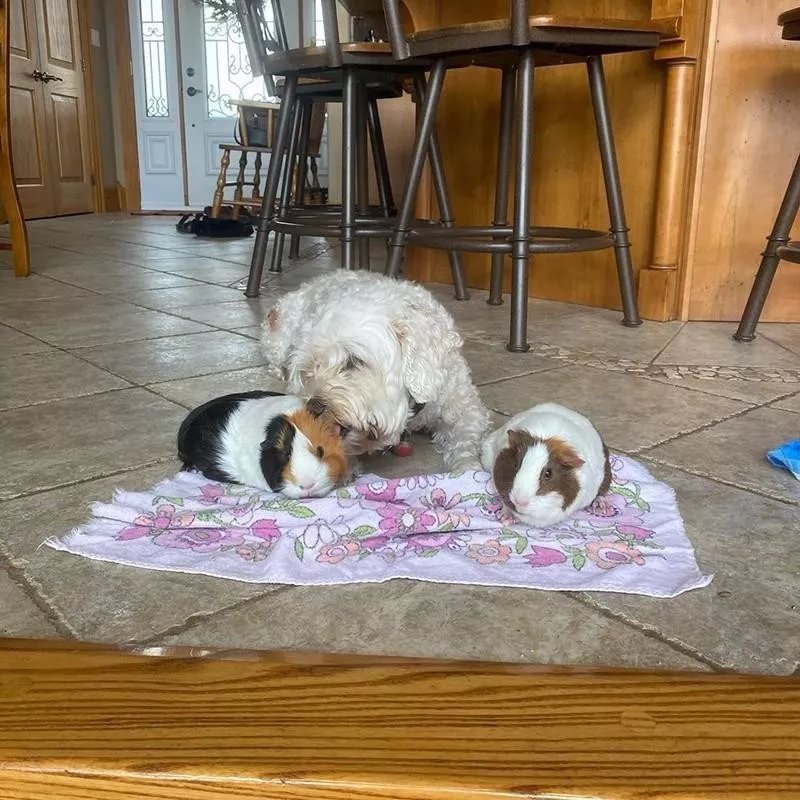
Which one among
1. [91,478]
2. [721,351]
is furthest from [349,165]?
[91,478]

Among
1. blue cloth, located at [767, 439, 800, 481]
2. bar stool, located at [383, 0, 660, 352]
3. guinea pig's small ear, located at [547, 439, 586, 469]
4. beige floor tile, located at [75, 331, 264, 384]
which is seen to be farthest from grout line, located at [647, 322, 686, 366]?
guinea pig's small ear, located at [547, 439, 586, 469]

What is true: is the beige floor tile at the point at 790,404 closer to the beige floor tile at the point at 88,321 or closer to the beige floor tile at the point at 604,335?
the beige floor tile at the point at 604,335

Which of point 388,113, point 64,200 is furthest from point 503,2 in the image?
point 64,200

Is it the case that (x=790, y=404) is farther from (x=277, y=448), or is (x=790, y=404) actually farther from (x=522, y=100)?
(x=277, y=448)

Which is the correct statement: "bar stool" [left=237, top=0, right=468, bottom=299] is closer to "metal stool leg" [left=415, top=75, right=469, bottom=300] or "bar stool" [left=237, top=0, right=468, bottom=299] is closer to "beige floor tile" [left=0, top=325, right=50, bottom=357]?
"metal stool leg" [left=415, top=75, right=469, bottom=300]

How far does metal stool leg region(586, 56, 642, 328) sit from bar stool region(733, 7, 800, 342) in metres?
0.38

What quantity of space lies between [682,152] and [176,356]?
1840 mm

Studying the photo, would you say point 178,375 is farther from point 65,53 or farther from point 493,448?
point 65,53

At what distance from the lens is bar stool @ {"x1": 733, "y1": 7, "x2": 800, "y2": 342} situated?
7.53 ft

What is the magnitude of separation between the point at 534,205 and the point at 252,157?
20.8ft

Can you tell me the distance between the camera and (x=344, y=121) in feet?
Answer: 9.43

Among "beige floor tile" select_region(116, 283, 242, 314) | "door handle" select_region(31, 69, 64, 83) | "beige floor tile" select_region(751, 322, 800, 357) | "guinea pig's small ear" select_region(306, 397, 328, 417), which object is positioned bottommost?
"beige floor tile" select_region(751, 322, 800, 357)

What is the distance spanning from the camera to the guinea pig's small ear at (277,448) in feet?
4.07

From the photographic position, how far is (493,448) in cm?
136
